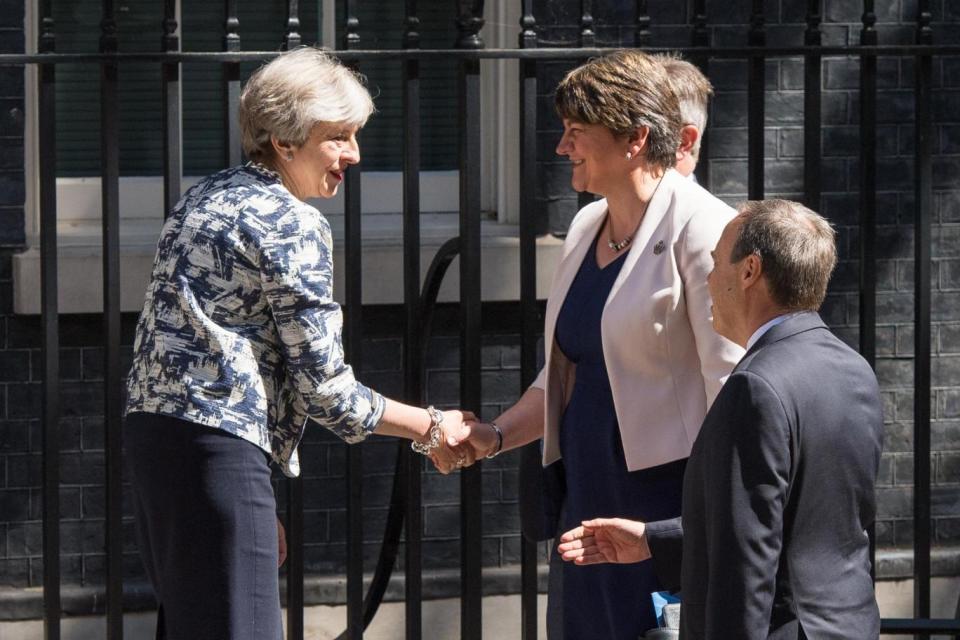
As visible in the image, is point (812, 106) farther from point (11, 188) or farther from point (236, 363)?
point (11, 188)

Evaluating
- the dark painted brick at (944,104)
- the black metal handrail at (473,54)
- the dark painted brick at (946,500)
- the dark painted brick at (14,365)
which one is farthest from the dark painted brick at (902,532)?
the dark painted brick at (14,365)

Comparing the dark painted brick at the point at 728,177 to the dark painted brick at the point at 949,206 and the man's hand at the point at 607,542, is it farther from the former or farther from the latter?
the man's hand at the point at 607,542

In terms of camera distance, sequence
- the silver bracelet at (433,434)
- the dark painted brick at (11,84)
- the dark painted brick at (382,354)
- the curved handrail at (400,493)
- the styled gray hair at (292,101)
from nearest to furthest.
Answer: the styled gray hair at (292,101) < the silver bracelet at (433,434) < the curved handrail at (400,493) < the dark painted brick at (11,84) < the dark painted brick at (382,354)

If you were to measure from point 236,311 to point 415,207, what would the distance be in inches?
36.6

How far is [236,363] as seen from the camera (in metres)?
3.09

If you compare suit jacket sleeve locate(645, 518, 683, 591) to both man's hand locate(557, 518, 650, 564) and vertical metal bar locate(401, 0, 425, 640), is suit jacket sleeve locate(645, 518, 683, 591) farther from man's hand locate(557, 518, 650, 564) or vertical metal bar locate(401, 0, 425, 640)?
vertical metal bar locate(401, 0, 425, 640)

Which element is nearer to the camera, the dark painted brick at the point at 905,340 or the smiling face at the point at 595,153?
the smiling face at the point at 595,153

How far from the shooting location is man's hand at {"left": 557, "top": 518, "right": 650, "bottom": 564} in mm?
3006

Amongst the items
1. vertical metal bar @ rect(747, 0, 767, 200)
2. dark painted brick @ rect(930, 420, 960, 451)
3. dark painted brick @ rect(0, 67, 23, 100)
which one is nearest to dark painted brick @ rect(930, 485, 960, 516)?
dark painted brick @ rect(930, 420, 960, 451)

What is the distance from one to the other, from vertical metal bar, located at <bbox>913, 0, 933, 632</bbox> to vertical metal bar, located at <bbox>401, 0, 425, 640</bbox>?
137 cm

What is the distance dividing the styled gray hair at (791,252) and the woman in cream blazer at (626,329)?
46cm

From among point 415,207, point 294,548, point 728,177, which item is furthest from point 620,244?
point 728,177

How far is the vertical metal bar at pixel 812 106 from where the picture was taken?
3.99 metres

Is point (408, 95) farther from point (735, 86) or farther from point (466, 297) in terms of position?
point (735, 86)
